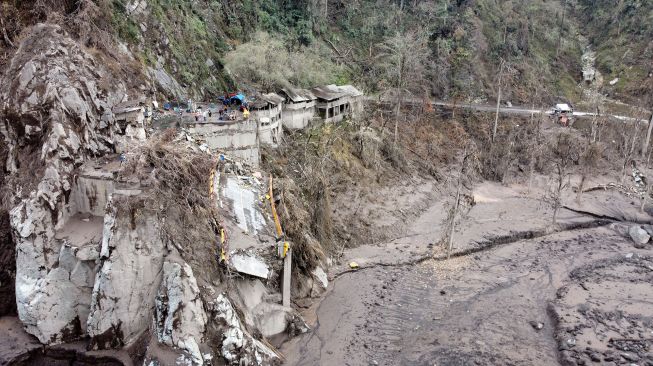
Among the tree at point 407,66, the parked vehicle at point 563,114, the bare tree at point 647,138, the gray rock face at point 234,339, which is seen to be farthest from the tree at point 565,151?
the gray rock face at point 234,339

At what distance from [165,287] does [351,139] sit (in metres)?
25.3

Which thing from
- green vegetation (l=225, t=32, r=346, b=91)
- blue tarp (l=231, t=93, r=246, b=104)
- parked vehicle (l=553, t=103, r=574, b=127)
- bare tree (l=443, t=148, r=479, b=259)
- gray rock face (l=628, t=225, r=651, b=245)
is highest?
green vegetation (l=225, t=32, r=346, b=91)

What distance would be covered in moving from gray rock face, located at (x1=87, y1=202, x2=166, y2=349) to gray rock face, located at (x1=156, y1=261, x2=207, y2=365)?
5.04ft

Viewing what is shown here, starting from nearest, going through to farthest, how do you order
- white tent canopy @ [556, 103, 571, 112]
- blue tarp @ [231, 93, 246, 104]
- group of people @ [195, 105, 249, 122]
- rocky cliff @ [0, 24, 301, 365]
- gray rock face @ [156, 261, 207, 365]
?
gray rock face @ [156, 261, 207, 365]
rocky cliff @ [0, 24, 301, 365]
group of people @ [195, 105, 249, 122]
blue tarp @ [231, 93, 246, 104]
white tent canopy @ [556, 103, 571, 112]

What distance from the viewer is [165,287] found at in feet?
63.9

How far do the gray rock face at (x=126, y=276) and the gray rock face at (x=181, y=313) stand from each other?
5.04ft

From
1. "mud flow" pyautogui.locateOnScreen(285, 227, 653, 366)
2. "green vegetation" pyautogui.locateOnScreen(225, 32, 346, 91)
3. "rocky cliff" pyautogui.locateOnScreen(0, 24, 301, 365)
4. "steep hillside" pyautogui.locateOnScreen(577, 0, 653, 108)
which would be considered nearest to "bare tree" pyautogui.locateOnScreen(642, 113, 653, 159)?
"steep hillside" pyautogui.locateOnScreen(577, 0, 653, 108)

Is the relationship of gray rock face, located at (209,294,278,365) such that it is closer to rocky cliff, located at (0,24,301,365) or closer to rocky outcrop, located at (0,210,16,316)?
rocky cliff, located at (0,24,301,365)

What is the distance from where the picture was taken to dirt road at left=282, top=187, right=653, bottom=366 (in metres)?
22.0

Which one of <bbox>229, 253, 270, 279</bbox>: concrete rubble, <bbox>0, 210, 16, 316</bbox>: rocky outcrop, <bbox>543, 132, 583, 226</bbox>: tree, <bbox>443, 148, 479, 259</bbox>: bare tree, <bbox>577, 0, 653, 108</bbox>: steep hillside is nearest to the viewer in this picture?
<bbox>229, 253, 270, 279</bbox>: concrete rubble

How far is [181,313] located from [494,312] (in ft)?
52.6

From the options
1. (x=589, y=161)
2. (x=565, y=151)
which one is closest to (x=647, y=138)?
(x=565, y=151)

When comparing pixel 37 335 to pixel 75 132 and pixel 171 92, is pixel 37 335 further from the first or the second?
pixel 171 92

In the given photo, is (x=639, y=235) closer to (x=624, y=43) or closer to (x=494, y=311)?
(x=494, y=311)
